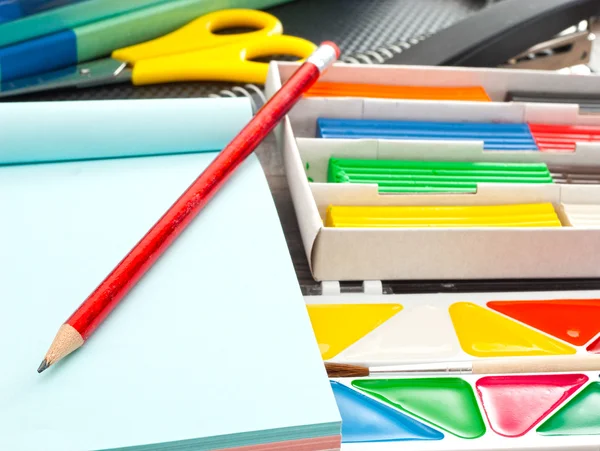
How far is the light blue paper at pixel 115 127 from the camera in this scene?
585 millimetres

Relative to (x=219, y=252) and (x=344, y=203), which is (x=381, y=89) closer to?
(x=344, y=203)

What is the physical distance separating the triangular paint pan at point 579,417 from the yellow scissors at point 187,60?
0.45m

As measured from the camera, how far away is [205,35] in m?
0.84

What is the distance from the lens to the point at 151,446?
37cm

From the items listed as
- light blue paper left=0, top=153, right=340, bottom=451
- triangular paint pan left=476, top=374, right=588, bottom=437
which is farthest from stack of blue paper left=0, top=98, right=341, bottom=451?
triangular paint pan left=476, top=374, right=588, bottom=437

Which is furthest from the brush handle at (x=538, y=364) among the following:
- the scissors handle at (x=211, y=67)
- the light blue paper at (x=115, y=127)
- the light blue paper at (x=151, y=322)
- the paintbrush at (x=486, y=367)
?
the scissors handle at (x=211, y=67)

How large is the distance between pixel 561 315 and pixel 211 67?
441 mm

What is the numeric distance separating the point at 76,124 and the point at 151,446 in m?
0.31

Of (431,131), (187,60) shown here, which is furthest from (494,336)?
(187,60)

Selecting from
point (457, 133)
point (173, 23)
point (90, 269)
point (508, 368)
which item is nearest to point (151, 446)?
point (90, 269)

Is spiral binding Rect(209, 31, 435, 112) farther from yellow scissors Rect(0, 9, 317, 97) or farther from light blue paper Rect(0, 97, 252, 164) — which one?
light blue paper Rect(0, 97, 252, 164)

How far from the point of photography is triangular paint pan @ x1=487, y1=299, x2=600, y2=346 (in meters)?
0.55

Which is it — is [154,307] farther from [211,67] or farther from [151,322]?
[211,67]

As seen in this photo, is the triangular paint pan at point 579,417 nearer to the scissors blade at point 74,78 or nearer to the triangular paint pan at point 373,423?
the triangular paint pan at point 373,423
